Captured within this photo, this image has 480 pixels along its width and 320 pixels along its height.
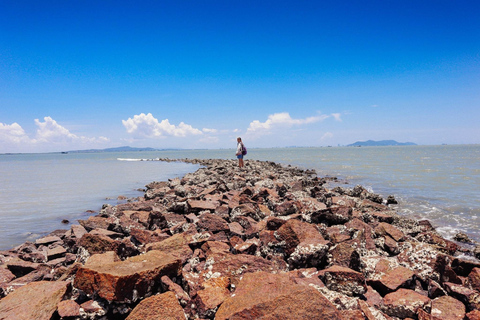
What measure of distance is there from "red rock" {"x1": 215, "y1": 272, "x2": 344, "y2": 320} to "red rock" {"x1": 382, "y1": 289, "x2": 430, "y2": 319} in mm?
1008

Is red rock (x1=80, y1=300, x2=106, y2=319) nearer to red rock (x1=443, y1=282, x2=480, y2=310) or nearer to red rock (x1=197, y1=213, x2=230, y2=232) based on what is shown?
red rock (x1=197, y1=213, x2=230, y2=232)

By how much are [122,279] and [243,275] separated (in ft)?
4.87

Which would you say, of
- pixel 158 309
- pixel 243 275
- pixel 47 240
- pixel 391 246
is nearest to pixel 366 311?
pixel 243 275

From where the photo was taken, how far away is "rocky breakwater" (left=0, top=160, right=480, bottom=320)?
2766 mm

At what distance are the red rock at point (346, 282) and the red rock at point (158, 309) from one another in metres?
1.87

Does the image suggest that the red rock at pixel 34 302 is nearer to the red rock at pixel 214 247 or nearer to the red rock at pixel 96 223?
the red rock at pixel 214 247

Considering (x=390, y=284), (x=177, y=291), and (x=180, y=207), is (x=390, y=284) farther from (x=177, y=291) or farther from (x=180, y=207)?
(x=180, y=207)

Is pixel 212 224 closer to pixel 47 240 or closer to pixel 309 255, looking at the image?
pixel 309 255

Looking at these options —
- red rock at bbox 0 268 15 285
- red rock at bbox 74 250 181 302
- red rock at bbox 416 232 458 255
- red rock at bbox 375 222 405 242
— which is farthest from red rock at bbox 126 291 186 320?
red rock at bbox 416 232 458 255

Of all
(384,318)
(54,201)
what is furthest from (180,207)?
(54,201)

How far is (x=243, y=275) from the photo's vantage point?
3482 millimetres

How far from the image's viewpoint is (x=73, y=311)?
2.83 meters

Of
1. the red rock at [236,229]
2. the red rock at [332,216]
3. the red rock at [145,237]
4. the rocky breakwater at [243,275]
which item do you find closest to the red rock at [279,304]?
the rocky breakwater at [243,275]

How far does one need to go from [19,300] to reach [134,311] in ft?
4.88
